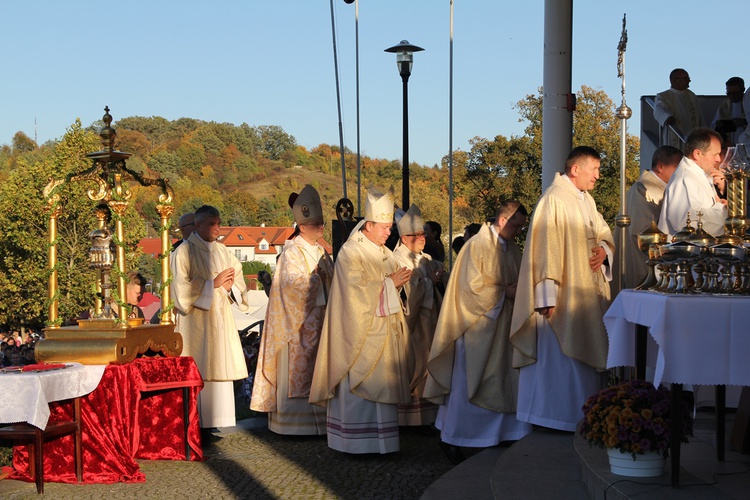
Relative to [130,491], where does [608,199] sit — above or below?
above

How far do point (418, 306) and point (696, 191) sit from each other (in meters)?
3.17

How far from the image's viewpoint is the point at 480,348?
734 centimetres

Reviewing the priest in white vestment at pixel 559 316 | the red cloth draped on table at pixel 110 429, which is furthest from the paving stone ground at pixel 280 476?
the priest in white vestment at pixel 559 316

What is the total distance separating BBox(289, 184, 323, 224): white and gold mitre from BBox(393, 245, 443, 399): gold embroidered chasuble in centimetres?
86

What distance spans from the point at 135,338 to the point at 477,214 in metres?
28.6

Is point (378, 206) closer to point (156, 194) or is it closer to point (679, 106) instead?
point (156, 194)

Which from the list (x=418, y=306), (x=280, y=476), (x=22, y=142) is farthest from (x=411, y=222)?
(x=22, y=142)

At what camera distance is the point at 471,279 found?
24.1 feet

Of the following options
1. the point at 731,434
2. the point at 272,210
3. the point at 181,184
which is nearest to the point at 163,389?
the point at 731,434

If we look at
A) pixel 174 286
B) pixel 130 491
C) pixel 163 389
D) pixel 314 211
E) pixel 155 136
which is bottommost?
pixel 130 491

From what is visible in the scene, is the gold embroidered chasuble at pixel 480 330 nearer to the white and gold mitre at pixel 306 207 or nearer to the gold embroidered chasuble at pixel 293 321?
the gold embroidered chasuble at pixel 293 321

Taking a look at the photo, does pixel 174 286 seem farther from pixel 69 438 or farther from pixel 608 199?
pixel 608 199

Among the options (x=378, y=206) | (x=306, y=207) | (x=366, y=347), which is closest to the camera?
(x=366, y=347)

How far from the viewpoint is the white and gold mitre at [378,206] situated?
26.9 feet
